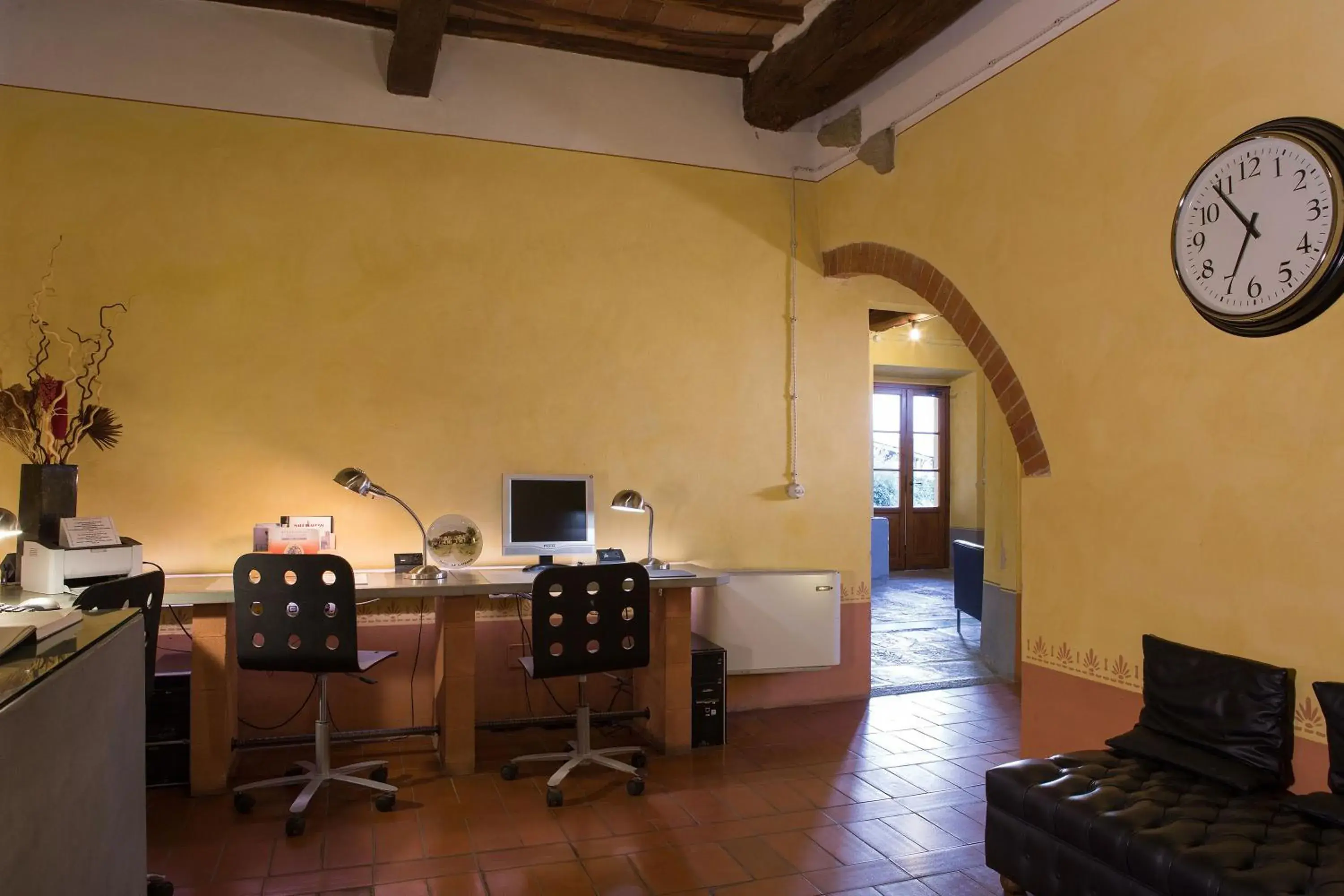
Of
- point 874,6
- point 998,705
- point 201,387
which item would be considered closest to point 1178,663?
point 998,705

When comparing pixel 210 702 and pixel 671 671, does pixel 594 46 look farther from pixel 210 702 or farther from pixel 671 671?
pixel 210 702

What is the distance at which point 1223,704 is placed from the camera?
272cm

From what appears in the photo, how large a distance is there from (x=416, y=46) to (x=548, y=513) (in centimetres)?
226

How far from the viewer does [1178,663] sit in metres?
2.89

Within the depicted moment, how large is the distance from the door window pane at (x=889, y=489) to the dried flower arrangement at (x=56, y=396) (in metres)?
8.87

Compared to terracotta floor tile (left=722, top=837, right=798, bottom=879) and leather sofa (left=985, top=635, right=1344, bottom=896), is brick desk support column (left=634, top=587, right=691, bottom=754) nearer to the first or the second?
terracotta floor tile (left=722, top=837, right=798, bottom=879)

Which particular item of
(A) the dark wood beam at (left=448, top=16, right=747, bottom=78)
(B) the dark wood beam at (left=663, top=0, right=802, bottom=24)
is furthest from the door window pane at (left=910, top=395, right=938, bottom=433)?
(B) the dark wood beam at (left=663, top=0, right=802, bottom=24)

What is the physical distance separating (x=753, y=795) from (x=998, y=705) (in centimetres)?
210

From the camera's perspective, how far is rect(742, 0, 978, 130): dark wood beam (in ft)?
12.6

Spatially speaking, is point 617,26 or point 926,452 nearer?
point 617,26

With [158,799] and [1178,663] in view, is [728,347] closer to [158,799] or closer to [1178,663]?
[1178,663]

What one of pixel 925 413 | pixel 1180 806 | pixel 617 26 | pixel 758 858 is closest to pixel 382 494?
pixel 758 858

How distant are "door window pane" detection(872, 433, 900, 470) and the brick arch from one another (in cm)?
654

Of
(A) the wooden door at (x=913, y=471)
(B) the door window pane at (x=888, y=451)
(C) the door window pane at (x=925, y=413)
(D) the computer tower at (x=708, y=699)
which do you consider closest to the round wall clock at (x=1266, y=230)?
(D) the computer tower at (x=708, y=699)
